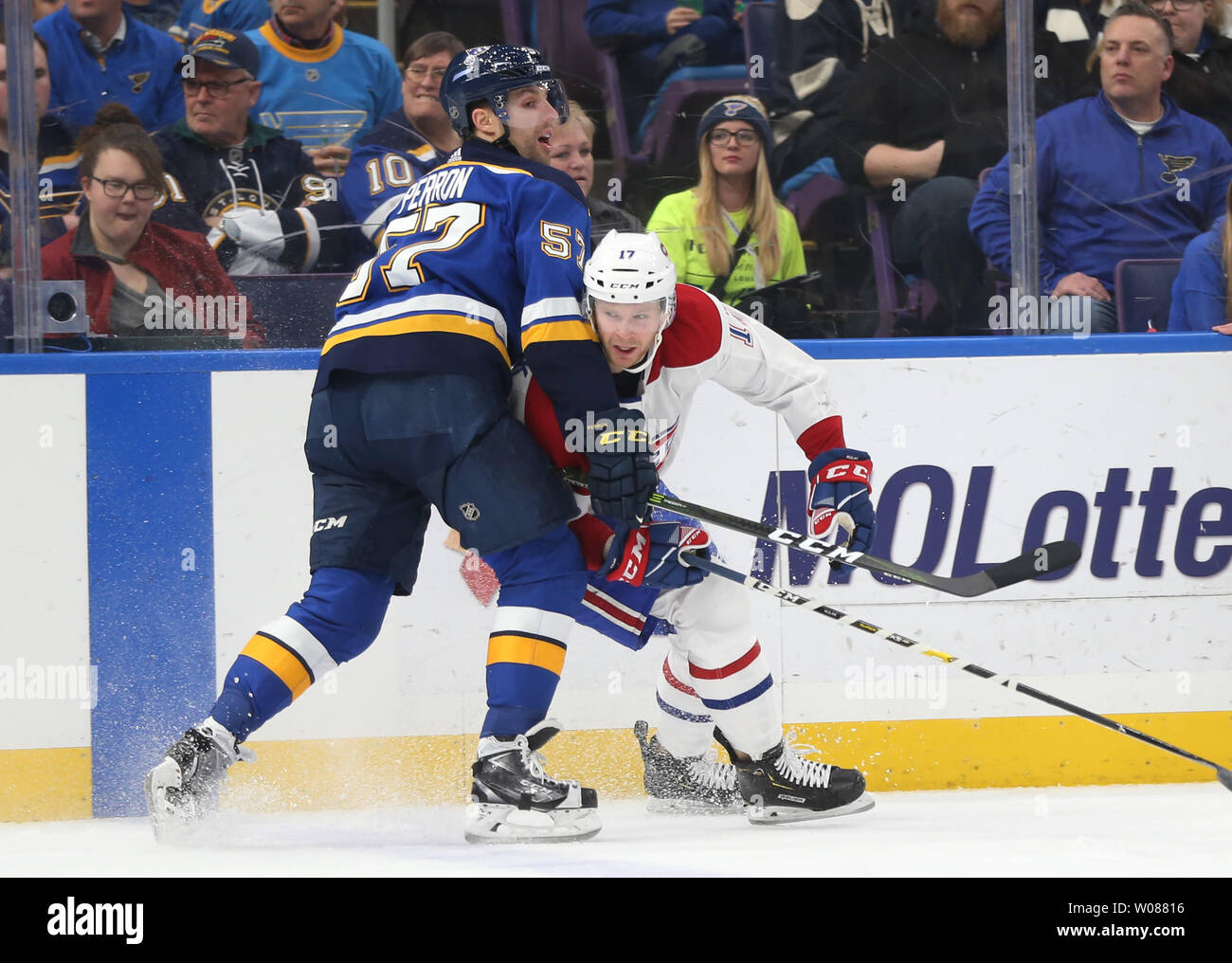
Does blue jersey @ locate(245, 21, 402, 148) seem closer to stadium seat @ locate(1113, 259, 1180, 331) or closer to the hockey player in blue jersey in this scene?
the hockey player in blue jersey

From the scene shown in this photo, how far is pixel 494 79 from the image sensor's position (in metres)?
2.79

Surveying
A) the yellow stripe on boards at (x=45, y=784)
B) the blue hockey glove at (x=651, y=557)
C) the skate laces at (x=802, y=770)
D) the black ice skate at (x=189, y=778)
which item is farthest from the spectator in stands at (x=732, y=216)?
the yellow stripe on boards at (x=45, y=784)

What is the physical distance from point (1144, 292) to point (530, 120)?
156cm

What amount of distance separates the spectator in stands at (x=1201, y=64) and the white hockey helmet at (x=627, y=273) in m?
1.68

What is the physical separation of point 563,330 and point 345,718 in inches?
44.5

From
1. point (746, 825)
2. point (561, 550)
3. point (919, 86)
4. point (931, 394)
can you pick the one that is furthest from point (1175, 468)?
point (561, 550)

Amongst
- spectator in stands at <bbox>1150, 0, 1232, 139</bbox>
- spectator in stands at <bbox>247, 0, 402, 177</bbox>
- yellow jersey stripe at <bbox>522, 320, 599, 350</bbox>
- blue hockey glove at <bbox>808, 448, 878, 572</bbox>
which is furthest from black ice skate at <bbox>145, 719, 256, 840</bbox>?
spectator in stands at <bbox>1150, 0, 1232, 139</bbox>

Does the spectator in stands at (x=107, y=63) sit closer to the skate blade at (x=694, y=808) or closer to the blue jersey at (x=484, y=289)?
the blue jersey at (x=484, y=289)

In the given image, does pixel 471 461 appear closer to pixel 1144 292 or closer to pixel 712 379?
pixel 712 379

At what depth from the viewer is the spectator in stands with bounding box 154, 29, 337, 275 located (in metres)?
3.34

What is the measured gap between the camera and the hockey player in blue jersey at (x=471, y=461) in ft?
8.48

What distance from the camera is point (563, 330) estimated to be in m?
2.56

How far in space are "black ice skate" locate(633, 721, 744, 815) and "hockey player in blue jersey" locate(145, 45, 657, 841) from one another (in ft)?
1.42

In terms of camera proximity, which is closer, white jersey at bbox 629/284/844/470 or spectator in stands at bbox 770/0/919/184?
white jersey at bbox 629/284/844/470
